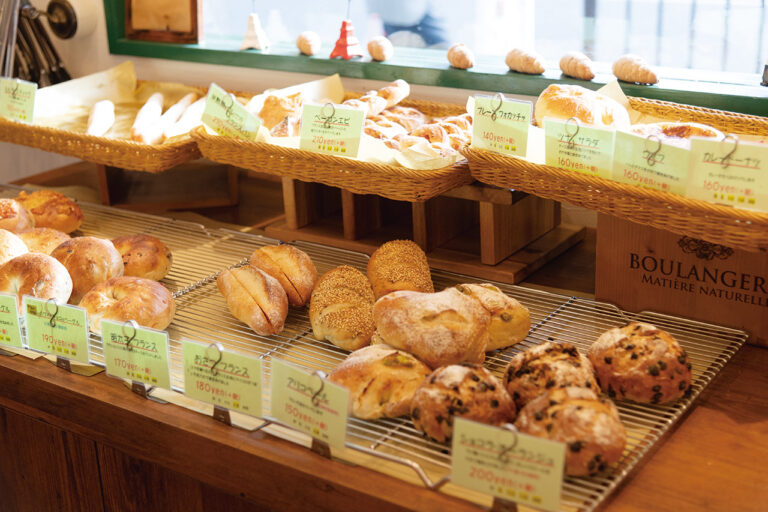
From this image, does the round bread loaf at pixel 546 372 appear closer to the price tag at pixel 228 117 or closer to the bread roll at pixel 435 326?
the bread roll at pixel 435 326

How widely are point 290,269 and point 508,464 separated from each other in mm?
811

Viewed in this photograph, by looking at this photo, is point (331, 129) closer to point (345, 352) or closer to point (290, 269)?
point (290, 269)

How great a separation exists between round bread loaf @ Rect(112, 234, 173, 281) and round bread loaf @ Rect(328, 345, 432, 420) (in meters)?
0.71

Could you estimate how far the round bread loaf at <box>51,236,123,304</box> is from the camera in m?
1.76

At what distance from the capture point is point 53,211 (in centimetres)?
215

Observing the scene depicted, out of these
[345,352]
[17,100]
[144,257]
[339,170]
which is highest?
[17,100]

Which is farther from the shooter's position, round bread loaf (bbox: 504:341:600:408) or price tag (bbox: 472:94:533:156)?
price tag (bbox: 472:94:533:156)

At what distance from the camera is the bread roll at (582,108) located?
1677 mm

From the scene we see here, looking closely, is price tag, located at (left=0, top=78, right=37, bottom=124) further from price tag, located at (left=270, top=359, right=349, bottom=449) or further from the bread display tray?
price tag, located at (left=270, top=359, right=349, bottom=449)

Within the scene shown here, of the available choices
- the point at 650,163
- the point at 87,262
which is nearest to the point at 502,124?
the point at 650,163

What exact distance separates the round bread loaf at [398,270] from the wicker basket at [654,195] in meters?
0.22

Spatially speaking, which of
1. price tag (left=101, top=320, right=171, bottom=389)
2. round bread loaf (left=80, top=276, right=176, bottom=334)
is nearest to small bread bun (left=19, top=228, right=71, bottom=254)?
round bread loaf (left=80, top=276, right=176, bottom=334)

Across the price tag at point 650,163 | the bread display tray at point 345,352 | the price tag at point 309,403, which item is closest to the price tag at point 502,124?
the price tag at point 650,163

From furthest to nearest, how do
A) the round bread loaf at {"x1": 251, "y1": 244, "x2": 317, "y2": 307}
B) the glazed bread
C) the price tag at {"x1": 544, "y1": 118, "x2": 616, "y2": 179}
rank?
1. the round bread loaf at {"x1": 251, "y1": 244, "x2": 317, "y2": 307}
2. the glazed bread
3. the price tag at {"x1": 544, "y1": 118, "x2": 616, "y2": 179}
